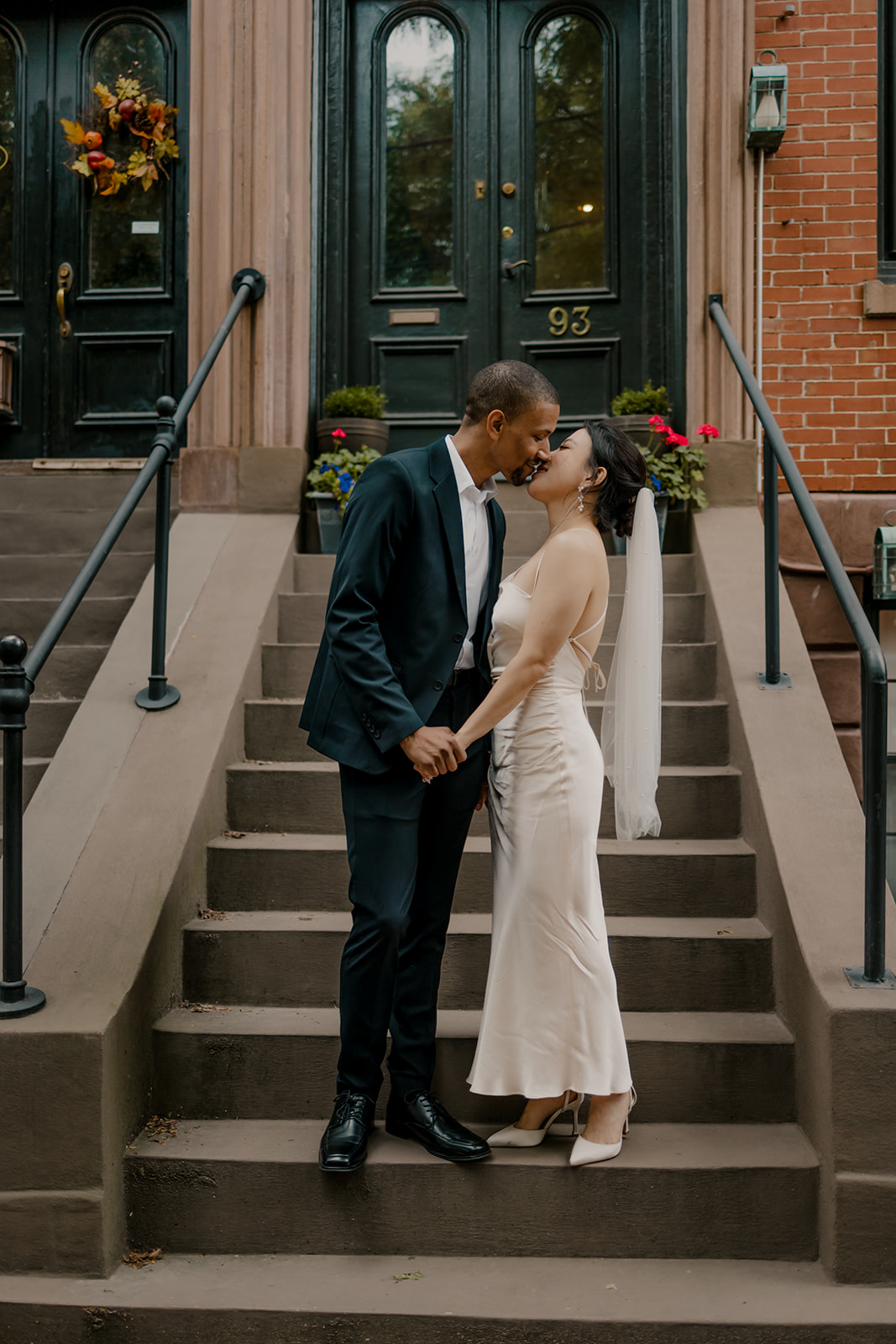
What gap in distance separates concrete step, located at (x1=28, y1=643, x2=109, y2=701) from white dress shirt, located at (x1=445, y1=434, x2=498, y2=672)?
224 cm

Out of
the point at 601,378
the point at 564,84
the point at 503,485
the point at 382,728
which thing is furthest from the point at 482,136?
the point at 382,728

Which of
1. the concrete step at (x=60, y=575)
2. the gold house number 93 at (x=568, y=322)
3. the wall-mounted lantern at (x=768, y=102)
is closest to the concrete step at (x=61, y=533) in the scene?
the concrete step at (x=60, y=575)

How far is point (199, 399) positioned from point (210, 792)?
2779 millimetres

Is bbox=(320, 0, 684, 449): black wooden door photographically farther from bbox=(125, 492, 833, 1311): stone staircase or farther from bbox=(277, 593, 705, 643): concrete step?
bbox=(125, 492, 833, 1311): stone staircase

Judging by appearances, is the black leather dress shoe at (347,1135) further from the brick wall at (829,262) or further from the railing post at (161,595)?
the brick wall at (829,262)

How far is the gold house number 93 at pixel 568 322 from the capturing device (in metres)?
6.46

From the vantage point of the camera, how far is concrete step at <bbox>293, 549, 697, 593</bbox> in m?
5.10

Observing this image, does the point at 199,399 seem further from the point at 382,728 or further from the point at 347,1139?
the point at 347,1139

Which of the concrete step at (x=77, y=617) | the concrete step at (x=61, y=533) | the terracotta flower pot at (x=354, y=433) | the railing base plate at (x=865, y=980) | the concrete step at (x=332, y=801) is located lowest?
the railing base plate at (x=865, y=980)

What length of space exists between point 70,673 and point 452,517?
2.43 metres

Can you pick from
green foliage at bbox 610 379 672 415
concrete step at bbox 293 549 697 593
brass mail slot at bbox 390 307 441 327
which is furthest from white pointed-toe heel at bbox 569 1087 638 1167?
brass mail slot at bbox 390 307 441 327

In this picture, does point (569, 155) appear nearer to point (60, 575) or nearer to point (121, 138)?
point (121, 138)

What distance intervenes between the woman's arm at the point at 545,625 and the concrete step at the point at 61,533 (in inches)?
122

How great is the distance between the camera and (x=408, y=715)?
274 cm
